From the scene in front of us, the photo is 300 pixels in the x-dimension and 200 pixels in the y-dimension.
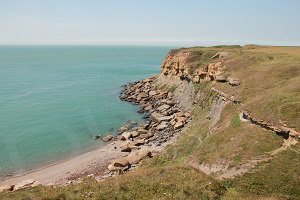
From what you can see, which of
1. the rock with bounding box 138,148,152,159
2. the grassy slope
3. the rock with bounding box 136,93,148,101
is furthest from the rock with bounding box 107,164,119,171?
the rock with bounding box 136,93,148,101

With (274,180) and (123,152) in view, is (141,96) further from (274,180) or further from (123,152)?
(274,180)

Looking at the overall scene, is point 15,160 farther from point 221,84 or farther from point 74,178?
point 221,84

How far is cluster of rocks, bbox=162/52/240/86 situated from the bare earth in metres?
22.2

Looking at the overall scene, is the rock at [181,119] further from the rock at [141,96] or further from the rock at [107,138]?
the rock at [141,96]

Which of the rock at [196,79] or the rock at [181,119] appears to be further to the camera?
the rock at [196,79]

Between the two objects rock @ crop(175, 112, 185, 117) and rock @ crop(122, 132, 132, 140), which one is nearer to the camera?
rock @ crop(122, 132, 132, 140)

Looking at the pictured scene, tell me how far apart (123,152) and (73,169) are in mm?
8117

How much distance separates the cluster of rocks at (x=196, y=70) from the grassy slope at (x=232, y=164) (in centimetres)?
867

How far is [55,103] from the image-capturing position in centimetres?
8169

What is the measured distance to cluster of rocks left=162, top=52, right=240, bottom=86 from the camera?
176ft

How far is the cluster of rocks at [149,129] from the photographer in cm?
4092

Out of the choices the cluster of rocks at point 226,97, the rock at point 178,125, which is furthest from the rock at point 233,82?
the rock at point 178,125

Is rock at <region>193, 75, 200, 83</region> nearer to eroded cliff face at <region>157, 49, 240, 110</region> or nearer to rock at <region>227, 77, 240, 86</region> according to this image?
eroded cliff face at <region>157, 49, 240, 110</region>

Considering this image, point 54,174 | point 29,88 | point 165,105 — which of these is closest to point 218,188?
point 54,174
